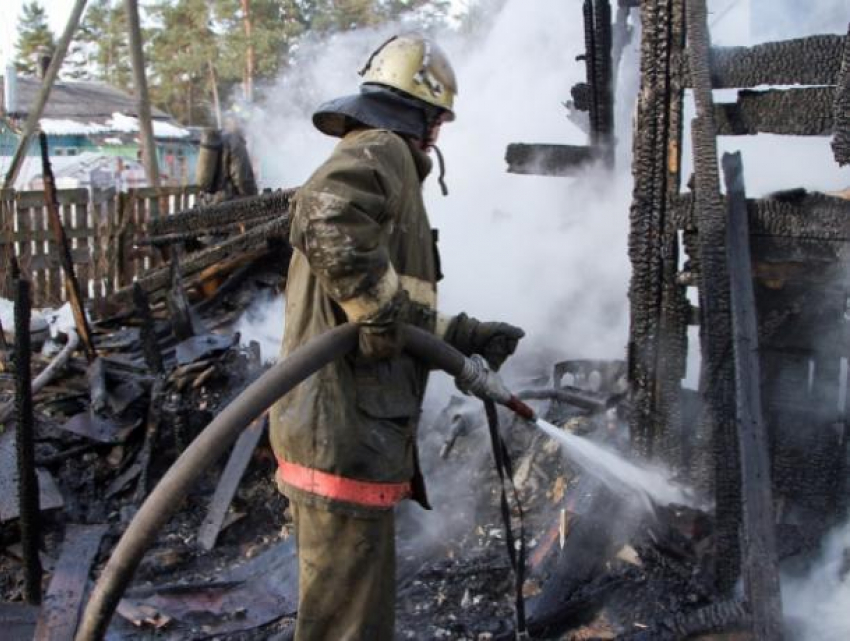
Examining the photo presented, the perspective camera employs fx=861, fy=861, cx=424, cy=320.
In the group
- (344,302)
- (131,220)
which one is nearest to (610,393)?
(344,302)

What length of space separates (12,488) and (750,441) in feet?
13.6

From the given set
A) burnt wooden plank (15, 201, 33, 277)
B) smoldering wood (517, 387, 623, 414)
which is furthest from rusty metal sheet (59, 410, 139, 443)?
burnt wooden plank (15, 201, 33, 277)

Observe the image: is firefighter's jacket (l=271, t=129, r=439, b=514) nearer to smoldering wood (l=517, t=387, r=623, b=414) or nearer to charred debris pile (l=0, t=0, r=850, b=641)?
charred debris pile (l=0, t=0, r=850, b=641)

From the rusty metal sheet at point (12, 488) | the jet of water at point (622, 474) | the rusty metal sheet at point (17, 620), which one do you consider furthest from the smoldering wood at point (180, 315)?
the jet of water at point (622, 474)

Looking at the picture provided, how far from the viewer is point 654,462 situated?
431 centimetres

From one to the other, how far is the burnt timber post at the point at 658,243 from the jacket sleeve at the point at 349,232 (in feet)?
6.31

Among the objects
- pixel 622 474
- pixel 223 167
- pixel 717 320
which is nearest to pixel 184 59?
pixel 223 167

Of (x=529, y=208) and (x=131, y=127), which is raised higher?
(x=131, y=127)

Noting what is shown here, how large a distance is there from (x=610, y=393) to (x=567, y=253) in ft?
7.98

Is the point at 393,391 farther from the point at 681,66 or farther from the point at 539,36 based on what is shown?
the point at 539,36

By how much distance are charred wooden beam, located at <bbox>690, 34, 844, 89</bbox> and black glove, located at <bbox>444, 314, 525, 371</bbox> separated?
1.49 m

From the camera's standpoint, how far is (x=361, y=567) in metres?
2.84

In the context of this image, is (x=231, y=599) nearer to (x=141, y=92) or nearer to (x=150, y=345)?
(x=150, y=345)

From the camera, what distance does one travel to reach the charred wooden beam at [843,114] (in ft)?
10.9
